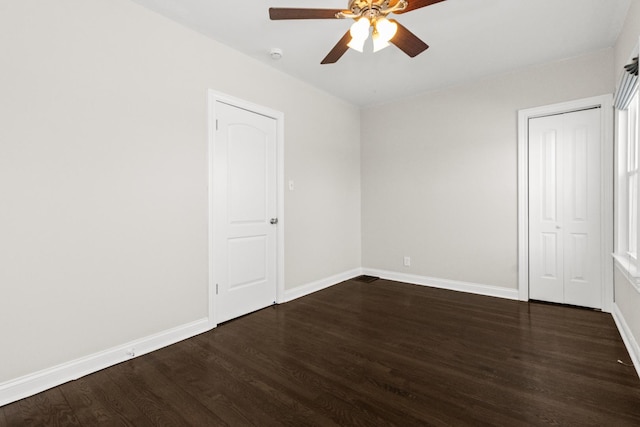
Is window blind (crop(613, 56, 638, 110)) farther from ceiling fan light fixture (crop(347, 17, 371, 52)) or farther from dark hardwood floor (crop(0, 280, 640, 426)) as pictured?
dark hardwood floor (crop(0, 280, 640, 426))

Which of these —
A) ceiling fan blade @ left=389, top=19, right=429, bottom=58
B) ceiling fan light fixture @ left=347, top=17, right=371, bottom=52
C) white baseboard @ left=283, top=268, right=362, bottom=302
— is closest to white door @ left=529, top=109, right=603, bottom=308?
ceiling fan blade @ left=389, top=19, right=429, bottom=58

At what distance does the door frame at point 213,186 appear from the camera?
2.90 meters

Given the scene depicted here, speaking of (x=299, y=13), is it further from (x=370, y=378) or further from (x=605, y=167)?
(x=605, y=167)

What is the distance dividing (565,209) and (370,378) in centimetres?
288

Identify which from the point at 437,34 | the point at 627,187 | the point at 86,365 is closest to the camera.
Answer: the point at 86,365

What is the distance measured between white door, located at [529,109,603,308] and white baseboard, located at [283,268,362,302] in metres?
2.28

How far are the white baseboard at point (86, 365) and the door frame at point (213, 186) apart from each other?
359 mm

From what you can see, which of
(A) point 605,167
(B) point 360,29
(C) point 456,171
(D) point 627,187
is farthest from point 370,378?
(A) point 605,167

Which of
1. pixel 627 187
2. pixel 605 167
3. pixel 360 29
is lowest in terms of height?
pixel 627 187

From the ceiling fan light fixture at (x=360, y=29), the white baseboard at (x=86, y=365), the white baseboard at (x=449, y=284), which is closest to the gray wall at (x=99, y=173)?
the white baseboard at (x=86, y=365)

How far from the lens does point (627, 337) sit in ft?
8.05

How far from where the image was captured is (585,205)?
3232 millimetres

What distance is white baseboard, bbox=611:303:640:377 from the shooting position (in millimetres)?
2131

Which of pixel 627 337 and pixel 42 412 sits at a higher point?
pixel 627 337
